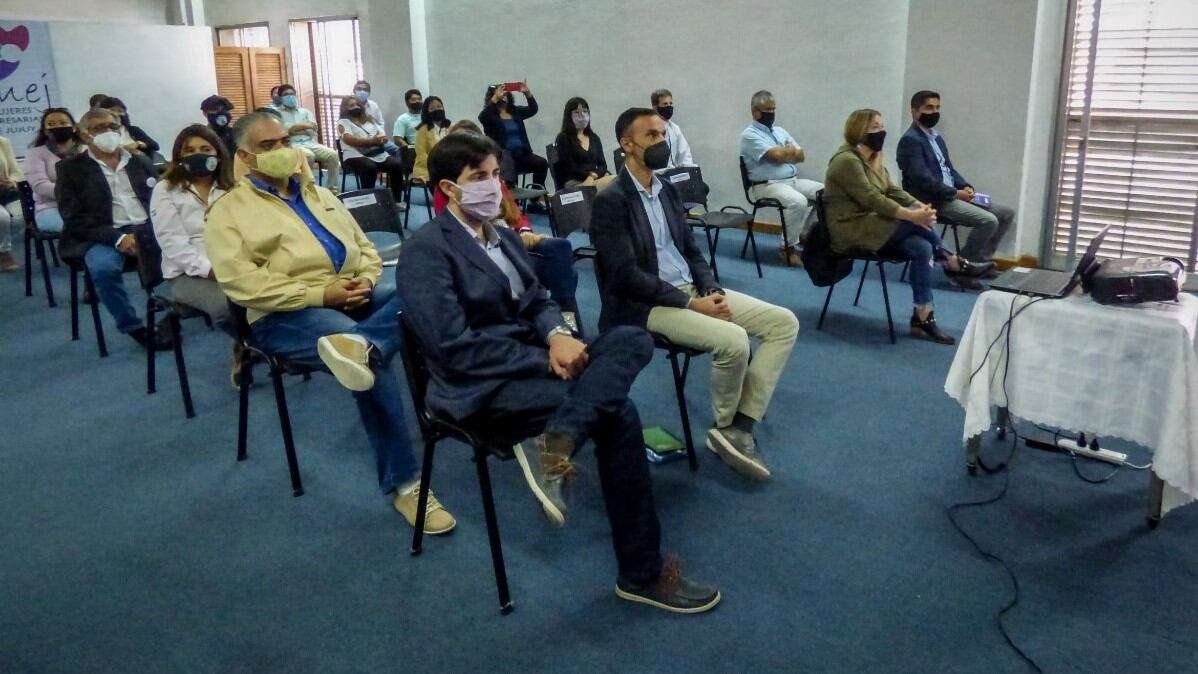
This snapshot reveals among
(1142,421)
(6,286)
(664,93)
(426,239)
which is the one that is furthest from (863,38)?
(6,286)

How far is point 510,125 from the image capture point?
25.2 feet

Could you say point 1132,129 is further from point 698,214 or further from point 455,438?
point 455,438

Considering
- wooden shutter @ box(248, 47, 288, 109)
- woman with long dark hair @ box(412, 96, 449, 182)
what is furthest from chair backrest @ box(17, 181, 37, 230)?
wooden shutter @ box(248, 47, 288, 109)

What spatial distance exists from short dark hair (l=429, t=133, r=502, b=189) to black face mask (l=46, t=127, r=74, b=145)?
342 cm

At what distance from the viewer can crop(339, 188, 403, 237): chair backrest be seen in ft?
13.3

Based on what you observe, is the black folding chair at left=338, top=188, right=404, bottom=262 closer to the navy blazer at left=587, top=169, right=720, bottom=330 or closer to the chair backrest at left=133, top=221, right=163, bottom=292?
the chair backrest at left=133, top=221, right=163, bottom=292

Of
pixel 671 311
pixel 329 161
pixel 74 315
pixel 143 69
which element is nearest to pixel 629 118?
pixel 671 311

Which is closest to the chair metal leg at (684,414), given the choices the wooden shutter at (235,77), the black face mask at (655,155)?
the black face mask at (655,155)

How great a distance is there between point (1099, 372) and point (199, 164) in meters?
3.35

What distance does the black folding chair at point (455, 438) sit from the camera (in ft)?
7.14

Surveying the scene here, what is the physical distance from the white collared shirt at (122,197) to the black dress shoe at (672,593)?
3567 mm

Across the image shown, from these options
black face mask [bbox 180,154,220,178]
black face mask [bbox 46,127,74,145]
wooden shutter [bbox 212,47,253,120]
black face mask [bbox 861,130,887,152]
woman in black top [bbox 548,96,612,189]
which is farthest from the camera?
wooden shutter [bbox 212,47,253,120]

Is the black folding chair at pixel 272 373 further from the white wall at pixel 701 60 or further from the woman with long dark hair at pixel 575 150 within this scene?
the white wall at pixel 701 60

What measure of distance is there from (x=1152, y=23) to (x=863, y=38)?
5.82 ft
